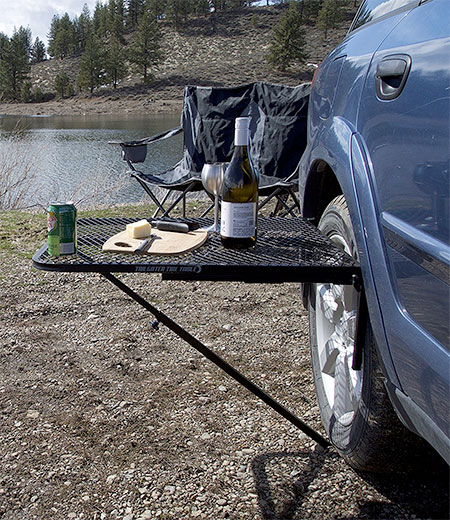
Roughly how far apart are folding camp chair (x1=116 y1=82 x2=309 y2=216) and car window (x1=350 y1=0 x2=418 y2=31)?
296 centimetres

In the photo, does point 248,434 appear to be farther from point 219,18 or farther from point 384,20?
point 219,18

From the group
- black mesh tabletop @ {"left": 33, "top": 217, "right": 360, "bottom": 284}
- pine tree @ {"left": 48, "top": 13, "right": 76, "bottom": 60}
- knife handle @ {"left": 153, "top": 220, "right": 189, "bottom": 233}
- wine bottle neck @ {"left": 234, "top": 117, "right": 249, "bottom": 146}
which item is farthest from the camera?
pine tree @ {"left": 48, "top": 13, "right": 76, "bottom": 60}

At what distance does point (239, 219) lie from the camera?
1.42 meters

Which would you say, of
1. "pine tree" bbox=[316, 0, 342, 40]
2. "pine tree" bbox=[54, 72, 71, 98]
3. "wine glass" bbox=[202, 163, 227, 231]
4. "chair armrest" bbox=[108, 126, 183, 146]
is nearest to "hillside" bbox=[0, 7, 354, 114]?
"pine tree" bbox=[316, 0, 342, 40]

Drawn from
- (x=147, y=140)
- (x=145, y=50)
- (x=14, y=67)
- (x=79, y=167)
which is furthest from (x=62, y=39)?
(x=147, y=140)

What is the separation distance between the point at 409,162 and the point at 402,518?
1.02m

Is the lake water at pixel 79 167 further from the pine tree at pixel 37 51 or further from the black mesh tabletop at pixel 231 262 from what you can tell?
the pine tree at pixel 37 51

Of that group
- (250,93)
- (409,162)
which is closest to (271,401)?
(409,162)

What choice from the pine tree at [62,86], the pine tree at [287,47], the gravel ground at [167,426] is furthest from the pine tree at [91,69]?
the gravel ground at [167,426]

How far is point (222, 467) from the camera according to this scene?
1731 millimetres

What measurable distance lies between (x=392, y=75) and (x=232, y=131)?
13.8 ft

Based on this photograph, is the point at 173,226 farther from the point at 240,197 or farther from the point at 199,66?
the point at 199,66

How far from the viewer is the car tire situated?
1317mm

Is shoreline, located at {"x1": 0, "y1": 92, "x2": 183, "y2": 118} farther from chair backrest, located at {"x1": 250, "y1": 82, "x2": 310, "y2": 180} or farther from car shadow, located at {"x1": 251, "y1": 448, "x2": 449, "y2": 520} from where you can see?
car shadow, located at {"x1": 251, "y1": 448, "x2": 449, "y2": 520}
